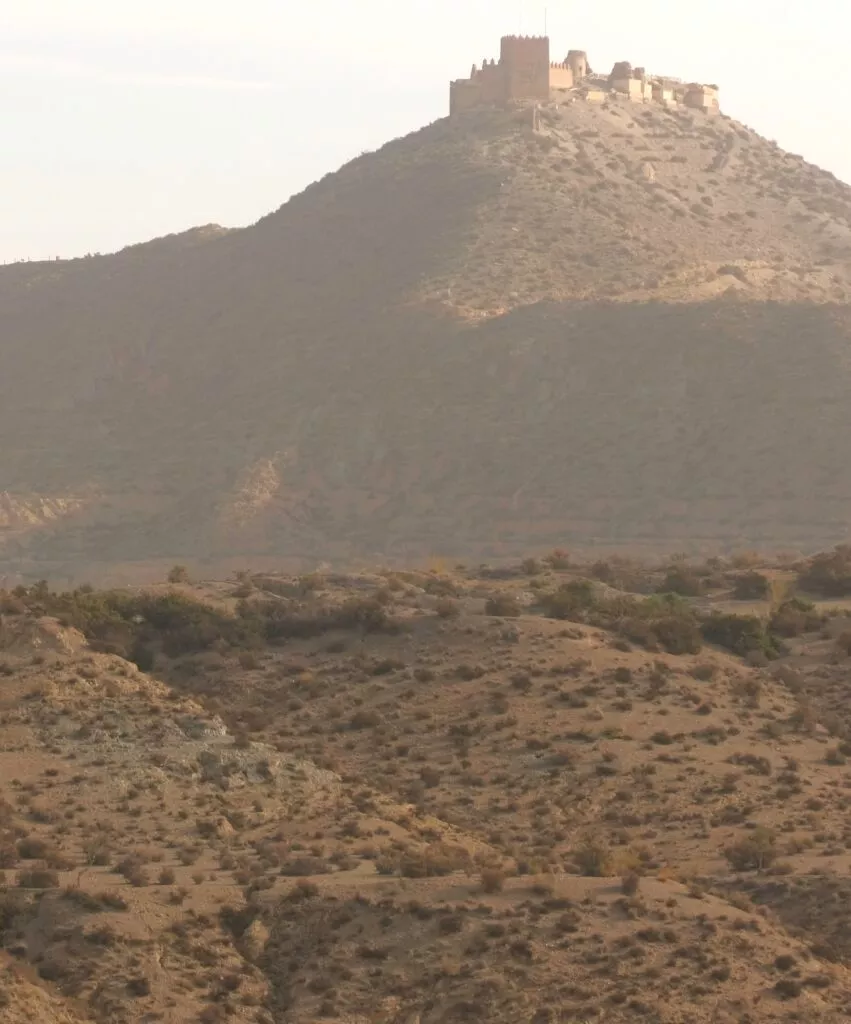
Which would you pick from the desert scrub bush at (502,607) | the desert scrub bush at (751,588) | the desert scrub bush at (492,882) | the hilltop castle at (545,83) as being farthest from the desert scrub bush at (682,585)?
the hilltop castle at (545,83)

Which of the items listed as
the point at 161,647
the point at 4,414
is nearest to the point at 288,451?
the point at 4,414

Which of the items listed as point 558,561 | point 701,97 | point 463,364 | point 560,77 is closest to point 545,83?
point 560,77

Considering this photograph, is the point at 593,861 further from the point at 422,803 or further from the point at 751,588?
the point at 751,588

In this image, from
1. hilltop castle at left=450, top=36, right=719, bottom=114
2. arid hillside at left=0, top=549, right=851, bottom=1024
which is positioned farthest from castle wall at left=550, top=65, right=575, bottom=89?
arid hillside at left=0, top=549, right=851, bottom=1024

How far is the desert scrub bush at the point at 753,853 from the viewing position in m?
27.1

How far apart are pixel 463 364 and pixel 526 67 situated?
1775 centimetres

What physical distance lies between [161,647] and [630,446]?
3761 centimetres

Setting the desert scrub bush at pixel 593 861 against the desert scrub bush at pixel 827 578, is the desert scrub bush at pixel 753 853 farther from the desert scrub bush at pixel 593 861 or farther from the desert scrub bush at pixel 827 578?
the desert scrub bush at pixel 827 578

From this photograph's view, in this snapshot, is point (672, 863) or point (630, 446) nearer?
point (672, 863)

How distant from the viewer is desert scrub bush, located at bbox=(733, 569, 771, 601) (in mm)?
45750

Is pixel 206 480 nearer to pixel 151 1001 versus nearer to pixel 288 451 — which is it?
pixel 288 451

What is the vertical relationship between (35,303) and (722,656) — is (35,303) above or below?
above

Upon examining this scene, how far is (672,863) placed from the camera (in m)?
27.8

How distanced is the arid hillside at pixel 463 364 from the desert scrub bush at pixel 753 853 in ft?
120
